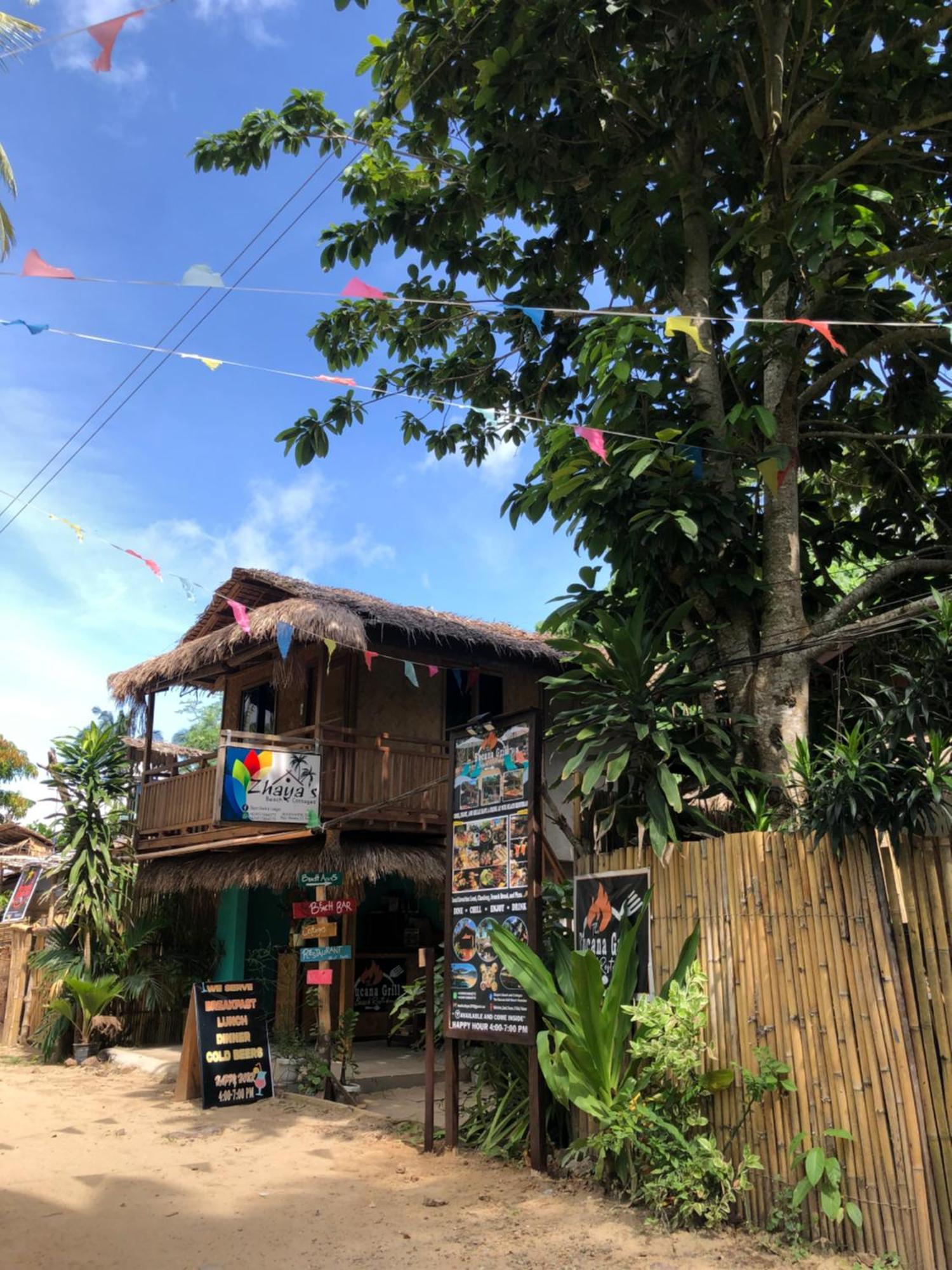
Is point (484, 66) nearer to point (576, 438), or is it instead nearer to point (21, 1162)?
point (576, 438)

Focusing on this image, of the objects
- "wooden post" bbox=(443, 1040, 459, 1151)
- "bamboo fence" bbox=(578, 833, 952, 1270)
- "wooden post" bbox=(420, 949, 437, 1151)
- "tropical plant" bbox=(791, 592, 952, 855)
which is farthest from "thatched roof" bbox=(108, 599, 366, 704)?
"tropical plant" bbox=(791, 592, 952, 855)

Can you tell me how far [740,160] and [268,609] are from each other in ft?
21.9

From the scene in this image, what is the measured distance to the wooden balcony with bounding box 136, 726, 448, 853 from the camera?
11443mm

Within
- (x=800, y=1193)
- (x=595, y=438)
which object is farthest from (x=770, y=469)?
(x=800, y=1193)

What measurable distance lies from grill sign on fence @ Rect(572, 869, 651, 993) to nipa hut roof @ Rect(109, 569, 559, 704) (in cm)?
490

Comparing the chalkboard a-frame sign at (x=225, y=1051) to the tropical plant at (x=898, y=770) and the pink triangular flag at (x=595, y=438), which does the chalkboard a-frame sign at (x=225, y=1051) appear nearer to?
the tropical plant at (x=898, y=770)

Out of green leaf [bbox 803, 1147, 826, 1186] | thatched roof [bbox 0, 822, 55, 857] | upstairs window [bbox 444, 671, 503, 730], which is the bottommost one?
green leaf [bbox 803, 1147, 826, 1186]

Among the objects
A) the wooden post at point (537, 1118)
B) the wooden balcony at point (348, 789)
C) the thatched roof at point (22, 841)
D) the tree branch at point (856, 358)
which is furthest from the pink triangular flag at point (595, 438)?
the thatched roof at point (22, 841)

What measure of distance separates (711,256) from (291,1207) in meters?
8.09

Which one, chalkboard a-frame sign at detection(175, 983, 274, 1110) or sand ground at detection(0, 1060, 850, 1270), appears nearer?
sand ground at detection(0, 1060, 850, 1270)

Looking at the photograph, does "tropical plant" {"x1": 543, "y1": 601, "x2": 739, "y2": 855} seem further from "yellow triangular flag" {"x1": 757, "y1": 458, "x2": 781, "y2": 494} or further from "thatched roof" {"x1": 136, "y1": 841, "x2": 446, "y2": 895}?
"thatched roof" {"x1": 136, "y1": 841, "x2": 446, "y2": 895}

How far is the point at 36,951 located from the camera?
1368 centimetres

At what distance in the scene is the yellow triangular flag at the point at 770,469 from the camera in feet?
21.7

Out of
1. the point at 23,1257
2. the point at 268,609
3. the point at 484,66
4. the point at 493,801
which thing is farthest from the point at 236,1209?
the point at 484,66
